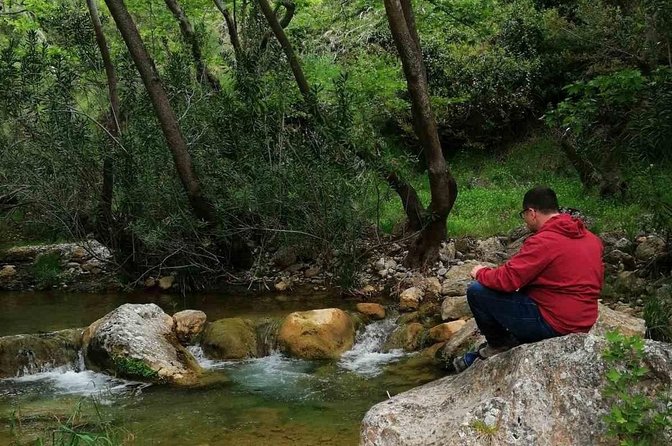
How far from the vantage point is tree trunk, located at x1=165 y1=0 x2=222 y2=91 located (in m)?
12.3

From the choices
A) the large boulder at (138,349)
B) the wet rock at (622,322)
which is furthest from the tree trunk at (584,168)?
the large boulder at (138,349)

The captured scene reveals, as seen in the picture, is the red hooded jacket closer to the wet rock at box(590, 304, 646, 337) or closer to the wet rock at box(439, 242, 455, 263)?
the wet rock at box(590, 304, 646, 337)

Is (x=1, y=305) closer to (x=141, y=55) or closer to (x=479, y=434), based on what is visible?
(x=141, y=55)

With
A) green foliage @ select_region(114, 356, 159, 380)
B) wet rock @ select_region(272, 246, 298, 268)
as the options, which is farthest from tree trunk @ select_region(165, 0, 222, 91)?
green foliage @ select_region(114, 356, 159, 380)

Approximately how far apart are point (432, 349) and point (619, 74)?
402cm

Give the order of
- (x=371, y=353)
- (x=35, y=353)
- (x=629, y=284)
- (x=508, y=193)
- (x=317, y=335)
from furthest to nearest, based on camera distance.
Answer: (x=508, y=193) → (x=629, y=284) → (x=371, y=353) → (x=317, y=335) → (x=35, y=353)

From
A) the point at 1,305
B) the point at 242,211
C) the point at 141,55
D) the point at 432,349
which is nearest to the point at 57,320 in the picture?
the point at 1,305

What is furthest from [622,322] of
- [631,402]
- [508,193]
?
[508,193]

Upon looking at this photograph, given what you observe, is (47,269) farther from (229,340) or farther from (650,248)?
(650,248)

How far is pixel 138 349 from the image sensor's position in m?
7.52

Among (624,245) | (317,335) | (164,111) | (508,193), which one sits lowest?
(624,245)

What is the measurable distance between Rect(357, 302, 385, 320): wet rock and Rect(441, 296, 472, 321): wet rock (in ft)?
3.02

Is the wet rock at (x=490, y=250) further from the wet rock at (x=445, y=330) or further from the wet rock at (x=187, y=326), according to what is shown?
the wet rock at (x=187, y=326)

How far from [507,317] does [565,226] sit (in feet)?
2.39
